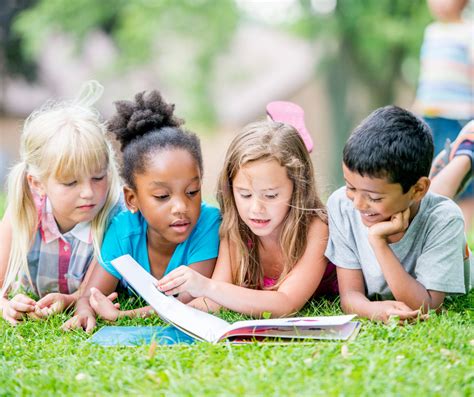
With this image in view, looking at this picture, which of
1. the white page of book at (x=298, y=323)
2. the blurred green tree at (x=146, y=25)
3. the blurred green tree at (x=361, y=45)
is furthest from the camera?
the blurred green tree at (x=146, y=25)

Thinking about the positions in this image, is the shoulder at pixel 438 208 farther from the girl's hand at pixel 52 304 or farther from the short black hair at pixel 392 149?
the girl's hand at pixel 52 304

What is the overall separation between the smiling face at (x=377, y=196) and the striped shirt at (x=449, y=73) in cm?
290

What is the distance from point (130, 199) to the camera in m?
4.02

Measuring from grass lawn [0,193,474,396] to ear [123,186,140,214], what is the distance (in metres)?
0.89

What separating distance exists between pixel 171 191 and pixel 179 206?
0.30 ft

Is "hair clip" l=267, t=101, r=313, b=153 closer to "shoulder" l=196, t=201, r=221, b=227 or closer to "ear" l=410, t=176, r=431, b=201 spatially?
"shoulder" l=196, t=201, r=221, b=227

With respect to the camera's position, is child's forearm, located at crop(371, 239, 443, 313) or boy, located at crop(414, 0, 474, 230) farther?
boy, located at crop(414, 0, 474, 230)

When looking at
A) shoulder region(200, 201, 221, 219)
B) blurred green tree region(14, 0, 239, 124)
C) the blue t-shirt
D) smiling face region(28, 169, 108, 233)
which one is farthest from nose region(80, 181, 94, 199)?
blurred green tree region(14, 0, 239, 124)

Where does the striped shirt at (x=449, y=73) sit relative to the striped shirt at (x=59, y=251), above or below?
above

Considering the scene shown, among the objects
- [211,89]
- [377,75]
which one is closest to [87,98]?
[377,75]

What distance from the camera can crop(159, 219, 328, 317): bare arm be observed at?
3564 mm

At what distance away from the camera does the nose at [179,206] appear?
3.80 m

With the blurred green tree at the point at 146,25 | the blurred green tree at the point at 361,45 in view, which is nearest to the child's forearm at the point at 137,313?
the blurred green tree at the point at 361,45

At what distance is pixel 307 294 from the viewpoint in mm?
3768
